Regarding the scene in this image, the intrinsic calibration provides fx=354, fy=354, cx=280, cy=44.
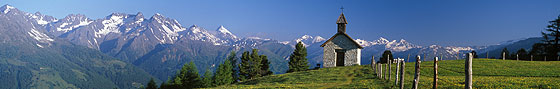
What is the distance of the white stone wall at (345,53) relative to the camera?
62812 mm

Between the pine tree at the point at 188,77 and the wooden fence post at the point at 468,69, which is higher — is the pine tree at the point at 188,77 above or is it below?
below

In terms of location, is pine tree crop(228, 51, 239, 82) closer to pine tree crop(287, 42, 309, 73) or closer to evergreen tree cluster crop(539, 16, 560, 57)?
pine tree crop(287, 42, 309, 73)

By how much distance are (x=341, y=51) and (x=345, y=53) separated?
0.85 metres

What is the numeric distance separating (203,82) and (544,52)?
7867cm

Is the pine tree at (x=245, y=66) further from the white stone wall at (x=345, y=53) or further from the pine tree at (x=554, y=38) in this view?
the pine tree at (x=554, y=38)

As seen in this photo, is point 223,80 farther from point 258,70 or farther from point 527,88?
point 527,88

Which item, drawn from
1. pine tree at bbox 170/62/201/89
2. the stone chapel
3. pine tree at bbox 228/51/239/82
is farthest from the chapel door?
pine tree at bbox 170/62/201/89

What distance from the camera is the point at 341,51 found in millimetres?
63562

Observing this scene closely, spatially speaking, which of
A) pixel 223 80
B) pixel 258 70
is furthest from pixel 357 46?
pixel 223 80

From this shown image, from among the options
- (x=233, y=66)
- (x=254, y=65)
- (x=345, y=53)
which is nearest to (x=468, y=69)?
(x=345, y=53)

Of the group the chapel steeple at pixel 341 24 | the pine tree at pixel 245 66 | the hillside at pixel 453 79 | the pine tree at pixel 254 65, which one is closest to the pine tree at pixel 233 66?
the pine tree at pixel 245 66

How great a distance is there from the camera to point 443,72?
38812 millimetres

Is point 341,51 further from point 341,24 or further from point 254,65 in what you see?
point 254,65

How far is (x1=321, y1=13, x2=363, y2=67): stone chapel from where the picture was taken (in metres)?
62.9
